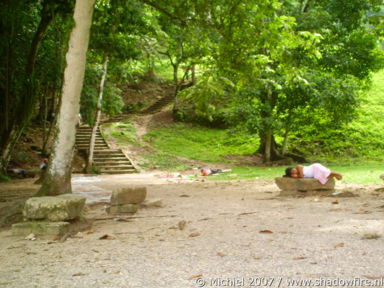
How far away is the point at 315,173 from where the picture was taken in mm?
8727

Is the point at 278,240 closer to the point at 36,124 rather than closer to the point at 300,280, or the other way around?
the point at 300,280

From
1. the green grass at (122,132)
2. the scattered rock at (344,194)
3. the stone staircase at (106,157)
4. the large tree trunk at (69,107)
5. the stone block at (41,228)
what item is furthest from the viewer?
the green grass at (122,132)

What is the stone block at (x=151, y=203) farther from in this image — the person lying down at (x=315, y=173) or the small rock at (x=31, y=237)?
the person lying down at (x=315, y=173)

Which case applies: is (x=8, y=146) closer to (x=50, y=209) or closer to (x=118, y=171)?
(x=118, y=171)

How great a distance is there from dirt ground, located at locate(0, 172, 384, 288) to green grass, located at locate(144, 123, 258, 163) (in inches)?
556

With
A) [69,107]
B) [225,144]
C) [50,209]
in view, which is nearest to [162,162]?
[225,144]

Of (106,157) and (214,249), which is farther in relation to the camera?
(106,157)

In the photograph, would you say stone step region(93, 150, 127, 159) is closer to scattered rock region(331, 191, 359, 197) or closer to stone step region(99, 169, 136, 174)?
stone step region(99, 169, 136, 174)

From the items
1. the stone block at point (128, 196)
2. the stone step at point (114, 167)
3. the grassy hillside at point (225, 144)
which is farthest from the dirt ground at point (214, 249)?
the grassy hillside at point (225, 144)

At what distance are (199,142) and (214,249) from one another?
2073 cm

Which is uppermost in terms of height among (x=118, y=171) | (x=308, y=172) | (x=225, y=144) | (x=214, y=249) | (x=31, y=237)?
(x=308, y=172)

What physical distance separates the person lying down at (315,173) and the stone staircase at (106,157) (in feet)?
34.5

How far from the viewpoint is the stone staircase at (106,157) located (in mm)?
18297

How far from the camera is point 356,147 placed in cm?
2238
